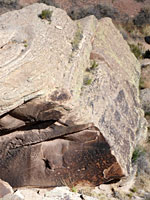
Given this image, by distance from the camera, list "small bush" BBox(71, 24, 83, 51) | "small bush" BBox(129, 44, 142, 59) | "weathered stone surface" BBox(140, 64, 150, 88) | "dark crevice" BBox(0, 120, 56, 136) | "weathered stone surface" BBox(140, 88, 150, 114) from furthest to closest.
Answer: "small bush" BBox(129, 44, 142, 59) → "weathered stone surface" BBox(140, 64, 150, 88) → "weathered stone surface" BBox(140, 88, 150, 114) → "small bush" BBox(71, 24, 83, 51) → "dark crevice" BBox(0, 120, 56, 136)

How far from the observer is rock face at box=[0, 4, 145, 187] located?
5.19 m

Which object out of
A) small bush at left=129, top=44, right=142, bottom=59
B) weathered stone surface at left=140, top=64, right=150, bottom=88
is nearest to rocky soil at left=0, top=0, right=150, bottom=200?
weathered stone surface at left=140, top=64, right=150, bottom=88

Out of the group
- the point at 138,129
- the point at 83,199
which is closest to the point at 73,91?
the point at 83,199

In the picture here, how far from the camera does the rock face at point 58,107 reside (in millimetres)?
5188

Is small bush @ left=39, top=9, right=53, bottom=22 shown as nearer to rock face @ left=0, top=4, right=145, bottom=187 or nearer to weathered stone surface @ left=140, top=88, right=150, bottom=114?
rock face @ left=0, top=4, right=145, bottom=187

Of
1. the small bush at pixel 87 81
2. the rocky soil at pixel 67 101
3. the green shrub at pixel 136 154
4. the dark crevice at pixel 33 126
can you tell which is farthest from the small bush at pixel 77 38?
the green shrub at pixel 136 154

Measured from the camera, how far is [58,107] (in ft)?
17.2

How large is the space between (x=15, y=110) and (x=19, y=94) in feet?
1.51

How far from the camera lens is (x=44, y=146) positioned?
6.09 m

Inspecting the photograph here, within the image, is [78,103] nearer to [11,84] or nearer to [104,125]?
[104,125]

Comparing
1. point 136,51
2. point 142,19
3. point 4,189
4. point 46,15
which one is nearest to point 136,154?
point 4,189

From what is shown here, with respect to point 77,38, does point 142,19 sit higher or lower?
higher

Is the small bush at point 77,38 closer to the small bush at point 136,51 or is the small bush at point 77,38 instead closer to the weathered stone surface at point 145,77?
the weathered stone surface at point 145,77

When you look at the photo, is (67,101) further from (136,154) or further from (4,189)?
(136,154)
